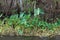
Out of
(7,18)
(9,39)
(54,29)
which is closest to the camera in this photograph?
Result: (9,39)

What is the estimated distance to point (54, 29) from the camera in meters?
7.45

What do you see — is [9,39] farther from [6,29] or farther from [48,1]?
[48,1]

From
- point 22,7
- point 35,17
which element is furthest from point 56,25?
point 22,7

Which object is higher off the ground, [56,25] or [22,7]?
[22,7]

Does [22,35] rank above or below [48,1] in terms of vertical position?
below

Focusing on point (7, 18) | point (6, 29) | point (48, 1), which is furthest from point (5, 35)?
point (48, 1)

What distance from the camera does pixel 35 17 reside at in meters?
7.91

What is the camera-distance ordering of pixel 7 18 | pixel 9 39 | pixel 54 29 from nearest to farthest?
pixel 9 39 → pixel 54 29 → pixel 7 18

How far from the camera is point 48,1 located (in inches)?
320

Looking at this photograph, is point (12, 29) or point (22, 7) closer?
point (12, 29)

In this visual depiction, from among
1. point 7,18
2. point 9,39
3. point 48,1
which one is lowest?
point 9,39

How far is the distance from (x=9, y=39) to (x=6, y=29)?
518 millimetres

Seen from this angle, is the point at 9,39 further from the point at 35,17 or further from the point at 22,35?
the point at 35,17

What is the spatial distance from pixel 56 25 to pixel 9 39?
1684 mm
